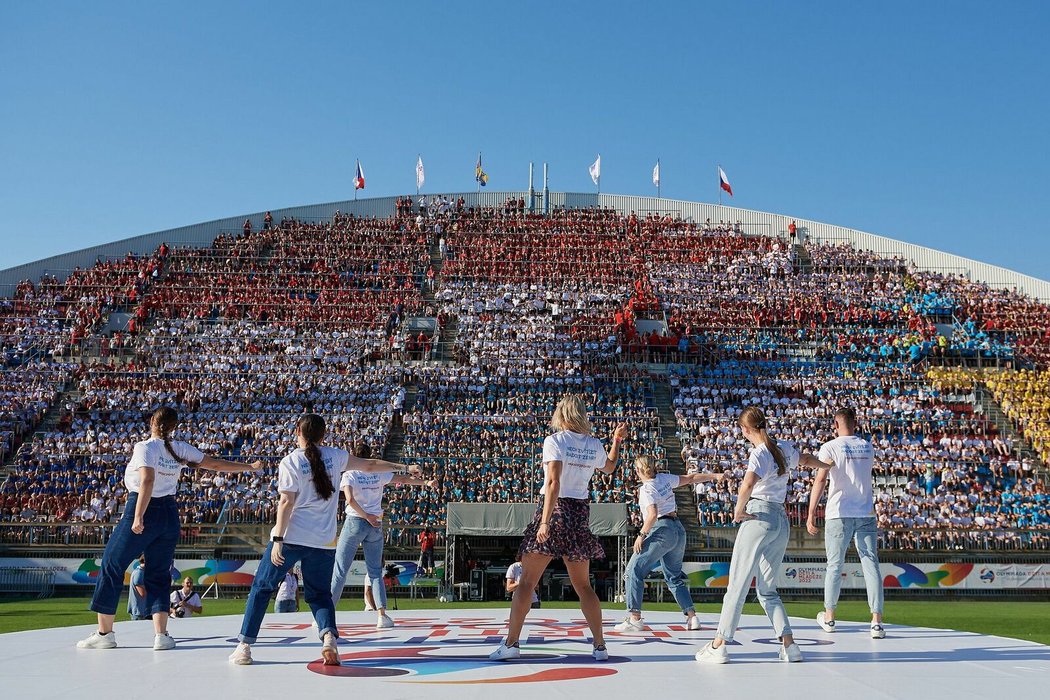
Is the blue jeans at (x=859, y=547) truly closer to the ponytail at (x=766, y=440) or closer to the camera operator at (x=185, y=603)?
the ponytail at (x=766, y=440)

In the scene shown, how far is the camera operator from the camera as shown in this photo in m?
11.7

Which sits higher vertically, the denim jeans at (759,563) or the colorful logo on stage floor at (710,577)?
the denim jeans at (759,563)

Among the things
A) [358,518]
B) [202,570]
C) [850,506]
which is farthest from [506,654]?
[202,570]

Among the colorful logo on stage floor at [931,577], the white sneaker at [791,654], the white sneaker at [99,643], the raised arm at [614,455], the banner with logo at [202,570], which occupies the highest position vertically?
the raised arm at [614,455]

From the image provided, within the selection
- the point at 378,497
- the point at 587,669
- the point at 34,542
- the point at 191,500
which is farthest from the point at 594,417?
the point at 587,669

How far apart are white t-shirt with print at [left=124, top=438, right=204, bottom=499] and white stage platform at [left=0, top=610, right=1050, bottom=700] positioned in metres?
1.24

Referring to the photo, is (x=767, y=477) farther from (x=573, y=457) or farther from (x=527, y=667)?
(x=527, y=667)

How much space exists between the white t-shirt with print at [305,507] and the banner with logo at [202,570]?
46.2 feet

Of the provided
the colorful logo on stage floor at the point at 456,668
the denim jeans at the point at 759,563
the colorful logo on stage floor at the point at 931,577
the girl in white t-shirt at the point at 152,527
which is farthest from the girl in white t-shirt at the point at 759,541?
the colorful logo on stage floor at the point at 931,577

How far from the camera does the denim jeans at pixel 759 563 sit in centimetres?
632

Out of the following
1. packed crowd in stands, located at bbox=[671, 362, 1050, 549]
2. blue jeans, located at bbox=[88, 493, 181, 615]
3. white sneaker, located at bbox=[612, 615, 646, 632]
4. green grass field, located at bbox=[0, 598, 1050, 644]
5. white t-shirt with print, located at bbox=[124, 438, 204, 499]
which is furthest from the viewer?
packed crowd in stands, located at bbox=[671, 362, 1050, 549]

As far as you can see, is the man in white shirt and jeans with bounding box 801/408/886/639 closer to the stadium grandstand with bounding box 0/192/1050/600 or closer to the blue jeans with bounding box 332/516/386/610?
the blue jeans with bounding box 332/516/386/610

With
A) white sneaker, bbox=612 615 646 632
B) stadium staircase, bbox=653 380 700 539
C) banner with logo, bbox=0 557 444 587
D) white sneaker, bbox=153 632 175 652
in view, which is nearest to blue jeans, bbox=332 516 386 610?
white sneaker, bbox=153 632 175 652

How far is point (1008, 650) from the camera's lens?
729cm
